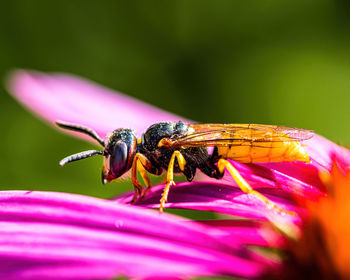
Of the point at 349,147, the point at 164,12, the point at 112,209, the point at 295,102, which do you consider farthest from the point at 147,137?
the point at 164,12

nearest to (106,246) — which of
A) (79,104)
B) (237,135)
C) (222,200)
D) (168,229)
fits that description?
(168,229)

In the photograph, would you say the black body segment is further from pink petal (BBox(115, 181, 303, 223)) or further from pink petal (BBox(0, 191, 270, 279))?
pink petal (BBox(0, 191, 270, 279))

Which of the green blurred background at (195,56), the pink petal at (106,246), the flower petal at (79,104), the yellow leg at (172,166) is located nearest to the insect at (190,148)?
the yellow leg at (172,166)

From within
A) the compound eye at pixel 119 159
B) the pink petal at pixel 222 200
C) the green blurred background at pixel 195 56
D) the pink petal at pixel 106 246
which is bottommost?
the pink petal at pixel 106 246

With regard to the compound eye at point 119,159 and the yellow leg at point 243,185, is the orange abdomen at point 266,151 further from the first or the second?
the compound eye at point 119,159

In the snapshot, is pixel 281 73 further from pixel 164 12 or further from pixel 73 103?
pixel 73 103

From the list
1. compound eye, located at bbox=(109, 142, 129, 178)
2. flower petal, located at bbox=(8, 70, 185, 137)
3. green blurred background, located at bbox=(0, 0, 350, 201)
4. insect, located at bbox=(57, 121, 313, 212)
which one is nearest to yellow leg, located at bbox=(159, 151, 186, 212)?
insect, located at bbox=(57, 121, 313, 212)

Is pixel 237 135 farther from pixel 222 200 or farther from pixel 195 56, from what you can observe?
pixel 195 56
